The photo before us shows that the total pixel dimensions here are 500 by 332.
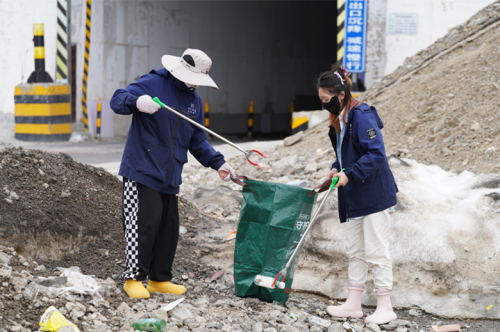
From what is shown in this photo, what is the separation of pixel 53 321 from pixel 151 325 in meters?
0.47

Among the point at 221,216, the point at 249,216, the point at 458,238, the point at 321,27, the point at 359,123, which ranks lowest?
the point at 221,216

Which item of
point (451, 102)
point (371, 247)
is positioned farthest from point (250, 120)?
point (371, 247)

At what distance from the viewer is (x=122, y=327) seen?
270 cm

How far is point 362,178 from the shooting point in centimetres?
295

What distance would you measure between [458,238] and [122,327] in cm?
252

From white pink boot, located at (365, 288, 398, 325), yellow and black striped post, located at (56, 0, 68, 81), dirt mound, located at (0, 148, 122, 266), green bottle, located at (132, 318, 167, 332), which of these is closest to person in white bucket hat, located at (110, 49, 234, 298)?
green bottle, located at (132, 318, 167, 332)

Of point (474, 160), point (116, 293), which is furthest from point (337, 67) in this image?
point (474, 160)

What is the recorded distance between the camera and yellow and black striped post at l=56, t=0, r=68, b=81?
37.9 feet

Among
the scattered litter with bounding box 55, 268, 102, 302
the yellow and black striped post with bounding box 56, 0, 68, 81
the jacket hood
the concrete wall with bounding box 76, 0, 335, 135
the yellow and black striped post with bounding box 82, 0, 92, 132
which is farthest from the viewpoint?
the concrete wall with bounding box 76, 0, 335, 135

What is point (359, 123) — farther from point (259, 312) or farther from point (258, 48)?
point (258, 48)

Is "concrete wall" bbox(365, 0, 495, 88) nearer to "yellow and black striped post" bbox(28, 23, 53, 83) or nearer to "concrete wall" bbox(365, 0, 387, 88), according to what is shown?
"concrete wall" bbox(365, 0, 387, 88)

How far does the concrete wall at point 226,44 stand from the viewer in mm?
12719

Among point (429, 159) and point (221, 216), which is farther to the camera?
point (429, 159)

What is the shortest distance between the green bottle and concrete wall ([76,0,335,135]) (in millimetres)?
8424
